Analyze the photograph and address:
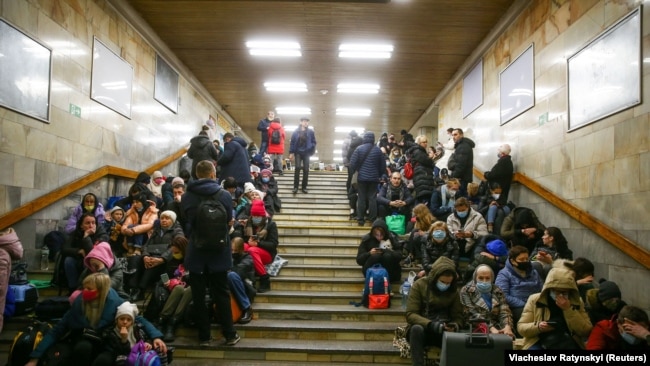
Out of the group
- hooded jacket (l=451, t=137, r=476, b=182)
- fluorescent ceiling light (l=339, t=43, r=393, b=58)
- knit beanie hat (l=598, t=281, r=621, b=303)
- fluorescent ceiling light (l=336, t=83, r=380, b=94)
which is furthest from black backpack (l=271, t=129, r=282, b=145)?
knit beanie hat (l=598, t=281, r=621, b=303)

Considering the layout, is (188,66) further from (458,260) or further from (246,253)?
(458,260)

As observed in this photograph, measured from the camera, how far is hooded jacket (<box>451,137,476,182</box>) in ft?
29.9

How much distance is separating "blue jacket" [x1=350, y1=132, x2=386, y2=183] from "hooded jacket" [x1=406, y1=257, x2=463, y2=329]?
4.22 meters

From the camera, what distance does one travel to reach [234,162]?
9227 millimetres

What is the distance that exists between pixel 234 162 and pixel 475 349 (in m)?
6.28

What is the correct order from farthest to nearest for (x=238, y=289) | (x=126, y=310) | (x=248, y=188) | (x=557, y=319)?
(x=248, y=188) < (x=238, y=289) < (x=126, y=310) < (x=557, y=319)

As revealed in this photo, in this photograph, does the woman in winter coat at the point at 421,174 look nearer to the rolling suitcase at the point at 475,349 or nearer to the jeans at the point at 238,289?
the jeans at the point at 238,289

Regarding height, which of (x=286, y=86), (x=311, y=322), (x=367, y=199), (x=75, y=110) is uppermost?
(x=286, y=86)

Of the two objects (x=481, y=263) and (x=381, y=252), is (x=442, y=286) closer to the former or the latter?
(x=481, y=263)

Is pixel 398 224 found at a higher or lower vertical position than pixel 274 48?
lower

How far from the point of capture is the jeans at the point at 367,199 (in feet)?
30.1

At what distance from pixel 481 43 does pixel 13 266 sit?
985cm

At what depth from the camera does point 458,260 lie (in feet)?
21.4

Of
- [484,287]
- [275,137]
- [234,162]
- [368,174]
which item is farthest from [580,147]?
[275,137]
